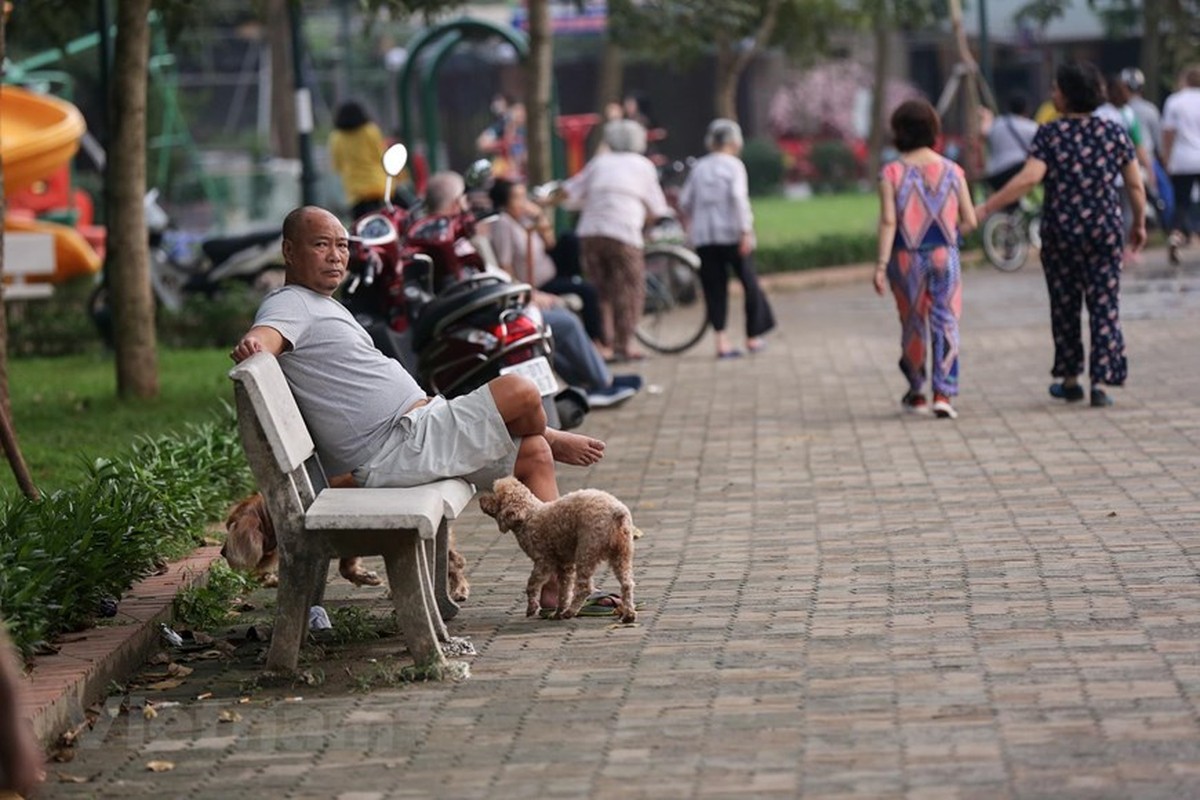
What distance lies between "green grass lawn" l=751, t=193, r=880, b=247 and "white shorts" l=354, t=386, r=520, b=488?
19.2m

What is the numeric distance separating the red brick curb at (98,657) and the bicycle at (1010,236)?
17.4m

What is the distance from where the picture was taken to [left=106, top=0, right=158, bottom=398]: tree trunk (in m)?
13.6

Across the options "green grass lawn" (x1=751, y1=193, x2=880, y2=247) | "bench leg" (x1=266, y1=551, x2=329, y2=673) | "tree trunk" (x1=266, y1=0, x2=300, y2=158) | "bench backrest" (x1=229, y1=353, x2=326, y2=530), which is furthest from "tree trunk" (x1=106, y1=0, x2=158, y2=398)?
"tree trunk" (x1=266, y1=0, x2=300, y2=158)

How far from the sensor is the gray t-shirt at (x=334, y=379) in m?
7.44

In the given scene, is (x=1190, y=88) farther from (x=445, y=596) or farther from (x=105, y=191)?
(x=445, y=596)

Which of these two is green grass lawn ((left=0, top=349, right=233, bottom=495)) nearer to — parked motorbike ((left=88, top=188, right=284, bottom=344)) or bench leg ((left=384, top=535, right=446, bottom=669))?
parked motorbike ((left=88, top=188, right=284, bottom=344))

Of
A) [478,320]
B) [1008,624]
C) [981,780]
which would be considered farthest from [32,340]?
[981,780]

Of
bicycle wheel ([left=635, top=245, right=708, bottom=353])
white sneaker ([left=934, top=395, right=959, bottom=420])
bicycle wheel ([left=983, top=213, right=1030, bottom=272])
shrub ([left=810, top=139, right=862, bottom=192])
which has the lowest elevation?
shrub ([left=810, top=139, right=862, bottom=192])

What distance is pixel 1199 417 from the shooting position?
12258 mm

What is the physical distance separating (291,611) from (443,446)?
2.66ft

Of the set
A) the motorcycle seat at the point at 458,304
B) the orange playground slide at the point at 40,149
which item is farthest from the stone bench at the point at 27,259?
the motorcycle seat at the point at 458,304

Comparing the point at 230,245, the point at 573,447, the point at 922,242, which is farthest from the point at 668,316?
the point at 573,447

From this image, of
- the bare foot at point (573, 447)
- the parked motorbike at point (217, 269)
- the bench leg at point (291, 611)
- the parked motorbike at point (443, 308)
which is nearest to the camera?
the bench leg at point (291, 611)

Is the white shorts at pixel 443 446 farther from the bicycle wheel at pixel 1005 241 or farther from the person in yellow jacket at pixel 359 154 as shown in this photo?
the bicycle wheel at pixel 1005 241
